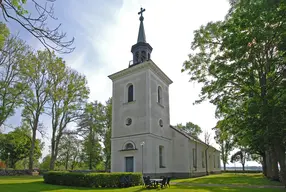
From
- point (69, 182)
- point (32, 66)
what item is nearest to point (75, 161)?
point (32, 66)

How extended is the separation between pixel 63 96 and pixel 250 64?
2276 centimetres

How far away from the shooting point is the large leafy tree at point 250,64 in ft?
34.6

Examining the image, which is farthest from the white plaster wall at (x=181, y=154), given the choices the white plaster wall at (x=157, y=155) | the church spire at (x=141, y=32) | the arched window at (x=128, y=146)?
the church spire at (x=141, y=32)

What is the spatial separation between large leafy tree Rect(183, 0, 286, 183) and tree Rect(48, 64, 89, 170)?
55.0ft

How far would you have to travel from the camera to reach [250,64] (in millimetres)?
16938

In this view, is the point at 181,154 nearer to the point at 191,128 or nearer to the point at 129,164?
the point at 129,164

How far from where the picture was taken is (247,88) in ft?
59.3

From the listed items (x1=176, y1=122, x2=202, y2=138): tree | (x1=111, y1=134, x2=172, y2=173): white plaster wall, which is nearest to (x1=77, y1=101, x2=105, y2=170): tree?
(x1=111, y1=134, x2=172, y2=173): white plaster wall

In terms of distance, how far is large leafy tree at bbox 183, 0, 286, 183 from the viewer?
34.6ft

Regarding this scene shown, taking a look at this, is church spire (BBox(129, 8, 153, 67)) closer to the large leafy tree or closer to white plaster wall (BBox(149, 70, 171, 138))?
white plaster wall (BBox(149, 70, 171, 138))

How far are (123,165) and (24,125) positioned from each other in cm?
1588

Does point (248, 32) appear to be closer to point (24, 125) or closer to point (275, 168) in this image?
point (275, 168)

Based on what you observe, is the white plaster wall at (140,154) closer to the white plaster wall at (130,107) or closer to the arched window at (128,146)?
the arched window at (128,146)

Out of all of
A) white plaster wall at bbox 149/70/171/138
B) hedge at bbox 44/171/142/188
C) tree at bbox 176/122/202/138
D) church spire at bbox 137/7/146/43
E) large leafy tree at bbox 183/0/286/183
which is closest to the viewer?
large leafy tree at bbox 183/0/286/183
